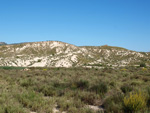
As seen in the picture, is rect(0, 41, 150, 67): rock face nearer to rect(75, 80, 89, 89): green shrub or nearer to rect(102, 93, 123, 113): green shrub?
rect(75, 80, 89, 89): green shrub

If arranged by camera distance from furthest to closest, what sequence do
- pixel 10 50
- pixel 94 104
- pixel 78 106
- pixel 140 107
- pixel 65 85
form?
pixel 10 50, pixel 65 85, pixel 94 104, pixel 78 106, pixel 140 107

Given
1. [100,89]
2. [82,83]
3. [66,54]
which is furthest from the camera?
[66,54]

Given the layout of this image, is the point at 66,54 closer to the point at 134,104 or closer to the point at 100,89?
the point at 100,89

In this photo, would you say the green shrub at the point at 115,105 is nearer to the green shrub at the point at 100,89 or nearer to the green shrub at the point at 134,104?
the green shrub at the point at 134,104

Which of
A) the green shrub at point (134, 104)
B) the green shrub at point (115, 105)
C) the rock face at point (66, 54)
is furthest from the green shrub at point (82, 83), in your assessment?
the rock face at point (66, 54)

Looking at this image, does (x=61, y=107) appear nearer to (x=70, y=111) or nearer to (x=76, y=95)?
(x=70, y=111)

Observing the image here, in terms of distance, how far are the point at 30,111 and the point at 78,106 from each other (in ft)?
6.24

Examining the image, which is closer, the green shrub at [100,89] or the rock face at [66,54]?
the green shrub at [100,89]

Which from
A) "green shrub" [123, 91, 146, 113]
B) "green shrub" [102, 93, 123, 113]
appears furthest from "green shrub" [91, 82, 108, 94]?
"green shrub" [123, 91, 146, 113]

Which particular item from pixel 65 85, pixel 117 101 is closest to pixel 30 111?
pixel 117 101

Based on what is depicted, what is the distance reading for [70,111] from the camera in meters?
5.60

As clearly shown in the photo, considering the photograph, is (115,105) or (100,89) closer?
(115,105)

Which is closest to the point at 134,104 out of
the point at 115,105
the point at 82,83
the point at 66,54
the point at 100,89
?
the point at 115,105

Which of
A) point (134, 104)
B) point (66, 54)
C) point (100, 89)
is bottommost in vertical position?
point (100, 89)
